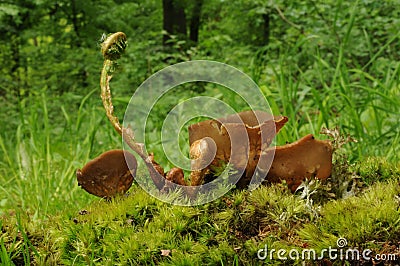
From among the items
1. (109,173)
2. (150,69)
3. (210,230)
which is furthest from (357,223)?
(150,69)

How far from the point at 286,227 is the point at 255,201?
12 centimetres

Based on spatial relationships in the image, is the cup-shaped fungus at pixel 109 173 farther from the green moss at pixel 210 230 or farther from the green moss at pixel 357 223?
the green moss at pixel 357 223

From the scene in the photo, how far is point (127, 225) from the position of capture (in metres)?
1.27

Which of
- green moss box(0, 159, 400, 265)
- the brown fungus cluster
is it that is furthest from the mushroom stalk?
green moss box(0, 159, 400, 265)

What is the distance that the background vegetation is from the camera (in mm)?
2934

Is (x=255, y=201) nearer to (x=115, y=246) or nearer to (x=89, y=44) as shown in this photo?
(x=115, y=246)

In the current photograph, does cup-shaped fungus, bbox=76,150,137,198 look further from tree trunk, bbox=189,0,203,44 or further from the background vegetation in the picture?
tree trunk, bbox=189,0,203,44

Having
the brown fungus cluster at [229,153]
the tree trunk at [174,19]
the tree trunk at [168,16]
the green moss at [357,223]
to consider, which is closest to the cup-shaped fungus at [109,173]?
the brown fungus cluster at [229,153]

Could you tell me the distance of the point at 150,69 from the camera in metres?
7.66

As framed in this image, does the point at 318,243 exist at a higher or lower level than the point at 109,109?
lower

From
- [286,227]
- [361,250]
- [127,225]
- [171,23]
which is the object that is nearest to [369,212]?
[361,250]

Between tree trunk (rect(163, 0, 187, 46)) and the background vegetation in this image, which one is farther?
tree trunk (rect(163, 0, 187, 46))

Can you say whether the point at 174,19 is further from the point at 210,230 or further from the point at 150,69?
the point at 210,230

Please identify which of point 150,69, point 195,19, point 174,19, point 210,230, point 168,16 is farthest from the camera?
point 195,19
